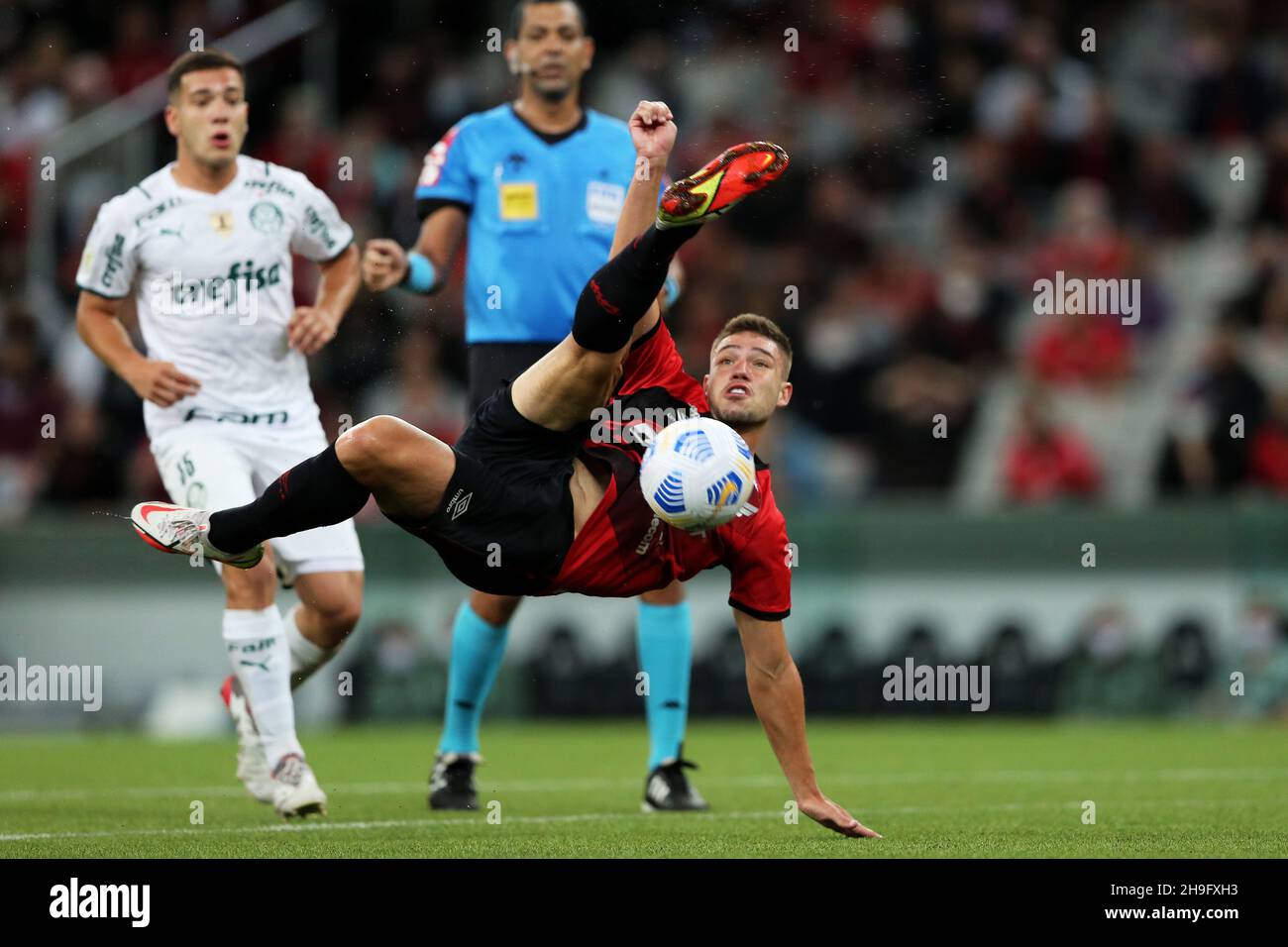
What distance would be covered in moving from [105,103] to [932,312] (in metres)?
6.33

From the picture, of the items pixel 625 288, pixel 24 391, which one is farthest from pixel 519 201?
pixel 24 391

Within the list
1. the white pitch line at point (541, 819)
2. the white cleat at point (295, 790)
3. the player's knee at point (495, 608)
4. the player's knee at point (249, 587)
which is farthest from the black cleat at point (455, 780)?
the player's knee at point (249, 587)

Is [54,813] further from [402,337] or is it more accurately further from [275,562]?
[402,337]

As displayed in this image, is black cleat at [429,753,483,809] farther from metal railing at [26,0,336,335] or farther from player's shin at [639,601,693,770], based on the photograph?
metal railing at [26,0,336,335]

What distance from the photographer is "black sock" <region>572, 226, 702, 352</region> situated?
20.0 feet

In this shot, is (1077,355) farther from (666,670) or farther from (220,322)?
(220,322)

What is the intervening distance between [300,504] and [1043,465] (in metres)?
8.83

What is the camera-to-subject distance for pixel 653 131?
21.3 ft

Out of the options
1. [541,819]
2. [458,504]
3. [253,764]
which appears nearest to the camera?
[458,504]

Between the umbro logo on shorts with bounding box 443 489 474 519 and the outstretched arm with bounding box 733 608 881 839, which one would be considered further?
the outstretched arm with bounding box 733 608 881 839

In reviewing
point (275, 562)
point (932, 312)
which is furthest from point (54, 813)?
point (932, 312)

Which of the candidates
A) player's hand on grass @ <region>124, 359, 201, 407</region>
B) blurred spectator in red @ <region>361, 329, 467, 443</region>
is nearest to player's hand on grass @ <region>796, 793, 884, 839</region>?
player's hand on grass @ <region>124, 359, 201, 407</region>

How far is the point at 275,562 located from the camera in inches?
308

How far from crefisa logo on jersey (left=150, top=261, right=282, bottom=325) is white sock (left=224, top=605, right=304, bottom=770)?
1.21 m
